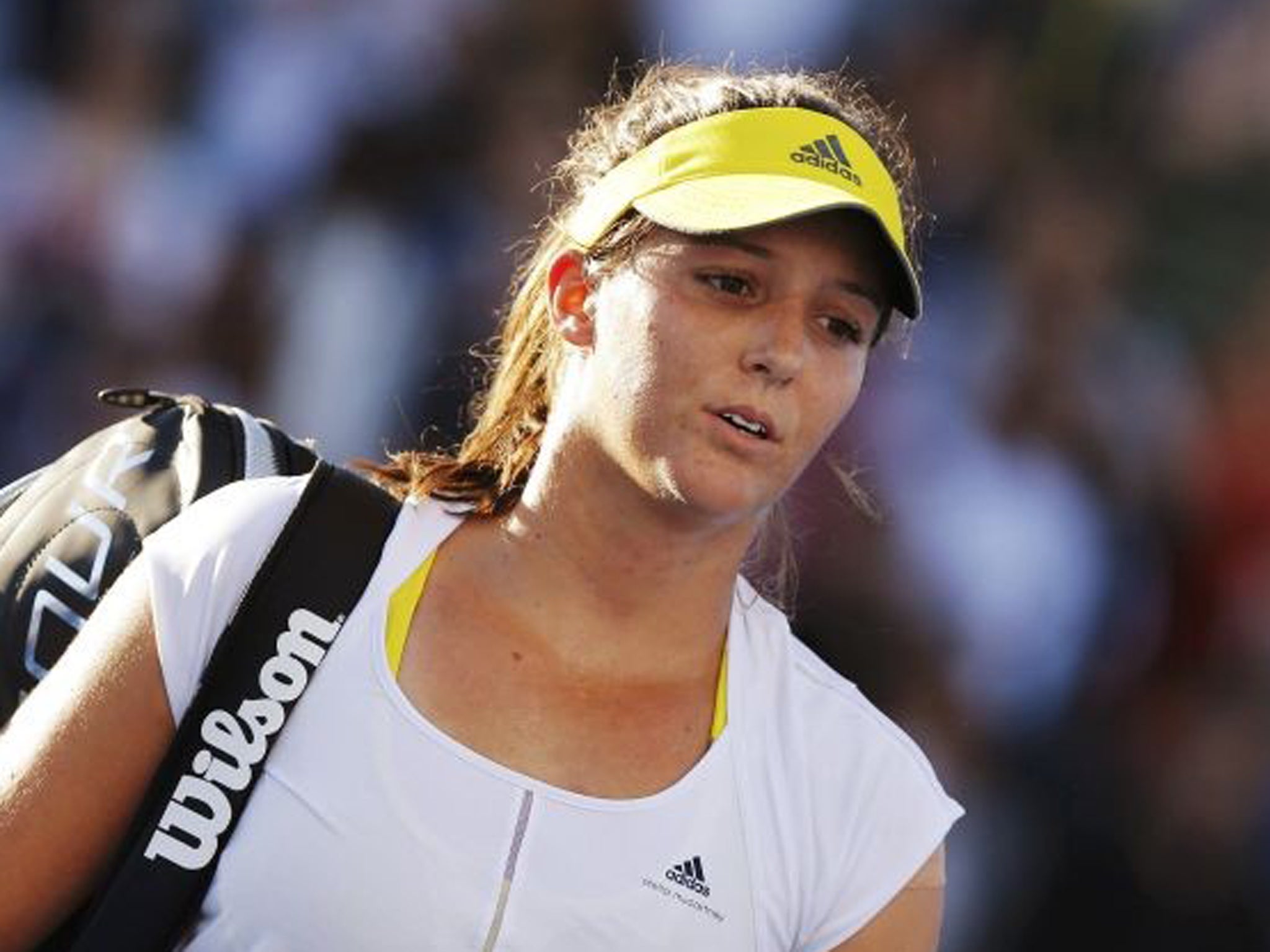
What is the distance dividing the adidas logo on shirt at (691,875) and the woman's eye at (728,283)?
1.94 ft

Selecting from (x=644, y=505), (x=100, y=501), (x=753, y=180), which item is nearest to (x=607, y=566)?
(x=644, y=505)

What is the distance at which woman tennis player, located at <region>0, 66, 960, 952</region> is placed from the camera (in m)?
2.24

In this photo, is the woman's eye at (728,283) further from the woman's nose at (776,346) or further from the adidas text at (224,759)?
the adidas text at (224,759)

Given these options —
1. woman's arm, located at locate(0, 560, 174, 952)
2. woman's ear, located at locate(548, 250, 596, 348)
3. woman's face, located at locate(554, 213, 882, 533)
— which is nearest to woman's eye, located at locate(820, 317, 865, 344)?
woman's face, located at locate(554, 213, 882, 533)

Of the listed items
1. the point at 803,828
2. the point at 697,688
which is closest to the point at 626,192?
the point at 697,688

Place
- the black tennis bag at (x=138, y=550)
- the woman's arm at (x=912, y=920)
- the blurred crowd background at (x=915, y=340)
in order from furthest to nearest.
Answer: the blurred crowd background at (x=915, y=340) → the woman's arm at (x=912, y=920) → the black tennis bag at (x=138, y=550)

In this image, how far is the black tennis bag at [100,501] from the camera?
2459mm

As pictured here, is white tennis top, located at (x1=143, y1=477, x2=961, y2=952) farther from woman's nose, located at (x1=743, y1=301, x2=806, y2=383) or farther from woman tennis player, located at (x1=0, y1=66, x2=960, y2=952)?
woman's nose, located at (x1=743, y1=301, x2=806, y2=383)

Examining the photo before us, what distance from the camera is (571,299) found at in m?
2.55

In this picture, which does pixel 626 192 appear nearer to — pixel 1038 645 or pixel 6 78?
pixel 1038 645

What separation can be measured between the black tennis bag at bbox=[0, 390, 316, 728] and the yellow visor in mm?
462

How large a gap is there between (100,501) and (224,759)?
16.5 inches

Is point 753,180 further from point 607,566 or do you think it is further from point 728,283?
point 607,566

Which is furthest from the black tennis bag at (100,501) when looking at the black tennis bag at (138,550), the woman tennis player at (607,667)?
the woman tennis player at (607,667)
